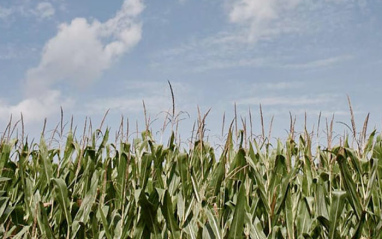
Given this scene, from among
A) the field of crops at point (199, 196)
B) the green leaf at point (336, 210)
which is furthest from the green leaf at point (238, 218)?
the green leaf at point (336, 210)

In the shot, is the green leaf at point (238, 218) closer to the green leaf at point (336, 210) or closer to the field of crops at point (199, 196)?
the field of crops at point (199, 196)

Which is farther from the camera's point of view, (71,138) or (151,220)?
(71,138)

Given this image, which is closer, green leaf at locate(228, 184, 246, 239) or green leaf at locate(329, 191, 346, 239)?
green leaf at locate(228, 184, 246, 239)

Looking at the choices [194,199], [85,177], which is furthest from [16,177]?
[194,199]

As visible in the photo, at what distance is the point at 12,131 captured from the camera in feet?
13.6

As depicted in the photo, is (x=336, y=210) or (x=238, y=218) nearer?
(x=238, y=218)

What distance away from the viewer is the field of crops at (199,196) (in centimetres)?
294

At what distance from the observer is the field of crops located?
116 inches

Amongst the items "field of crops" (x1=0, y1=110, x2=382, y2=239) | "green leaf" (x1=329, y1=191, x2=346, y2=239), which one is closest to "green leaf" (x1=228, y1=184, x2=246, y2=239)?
"field of crops" (x1=0, y1=110, x2=382, y2=239)

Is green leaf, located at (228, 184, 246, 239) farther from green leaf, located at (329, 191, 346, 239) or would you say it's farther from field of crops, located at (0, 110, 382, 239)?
green leaf, located at (329, 191, 346, 239)

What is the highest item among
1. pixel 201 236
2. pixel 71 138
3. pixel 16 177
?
pixel 71 138

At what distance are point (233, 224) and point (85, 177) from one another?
4.65 feet

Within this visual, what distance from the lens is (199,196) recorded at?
305 cm

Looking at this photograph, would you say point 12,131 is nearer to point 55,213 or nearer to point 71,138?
point 71,138
